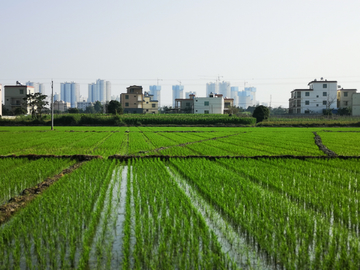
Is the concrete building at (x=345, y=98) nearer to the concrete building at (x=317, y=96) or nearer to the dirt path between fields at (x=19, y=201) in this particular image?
the concrete building at (x=317, y=96)

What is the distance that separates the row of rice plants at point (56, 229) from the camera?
330 cm

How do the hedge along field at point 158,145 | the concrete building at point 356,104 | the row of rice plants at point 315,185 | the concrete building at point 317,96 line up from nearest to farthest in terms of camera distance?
1. the row of rice plants at point 315,185
2. the hedge along field at point 158,145
3. the concrete building at point 356,104
4. the concrete building at point 317,96

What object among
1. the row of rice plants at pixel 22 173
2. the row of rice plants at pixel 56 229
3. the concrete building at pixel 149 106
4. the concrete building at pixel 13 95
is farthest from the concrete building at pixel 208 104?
the row of rice plants at pixel 56 229

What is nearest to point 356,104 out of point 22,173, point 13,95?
point 22,173

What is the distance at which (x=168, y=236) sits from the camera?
3.93 m

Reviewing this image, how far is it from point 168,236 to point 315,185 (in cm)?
418

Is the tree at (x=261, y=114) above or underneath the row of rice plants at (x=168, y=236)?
above

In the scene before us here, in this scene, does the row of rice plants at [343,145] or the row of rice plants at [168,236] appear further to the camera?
the row of rice plants at [343,145]

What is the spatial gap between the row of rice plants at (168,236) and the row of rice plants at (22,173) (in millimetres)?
2362

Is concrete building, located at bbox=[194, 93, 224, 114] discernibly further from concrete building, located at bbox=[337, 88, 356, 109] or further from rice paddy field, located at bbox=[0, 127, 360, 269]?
rice paddy field, located at bbox=[0, 127, 360, 269]

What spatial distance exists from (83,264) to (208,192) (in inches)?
130

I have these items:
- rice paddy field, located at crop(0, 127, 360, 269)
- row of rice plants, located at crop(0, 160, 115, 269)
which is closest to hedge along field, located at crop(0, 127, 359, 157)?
rice paddy field, located at crop(0, 127, 360, 269)

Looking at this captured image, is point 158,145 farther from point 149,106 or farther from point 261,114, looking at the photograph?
point 149,106

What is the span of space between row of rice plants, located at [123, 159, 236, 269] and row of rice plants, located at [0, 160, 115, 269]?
0.49 meters
